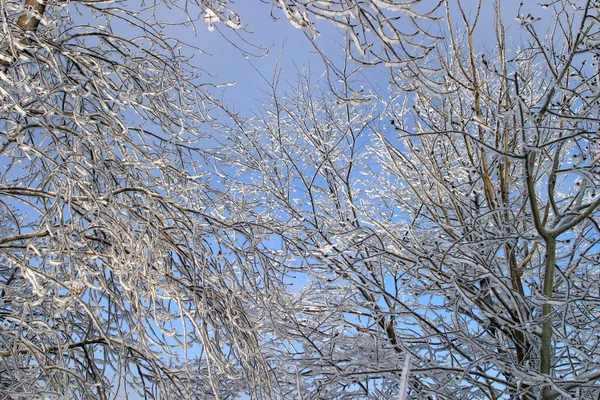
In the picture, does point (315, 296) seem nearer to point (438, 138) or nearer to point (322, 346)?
point (322, 346)

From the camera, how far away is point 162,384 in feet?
9.35

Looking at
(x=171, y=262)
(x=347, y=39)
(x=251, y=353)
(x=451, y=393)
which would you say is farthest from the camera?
(x=451, y=393)

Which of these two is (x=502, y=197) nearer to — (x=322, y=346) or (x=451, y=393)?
(x=451, y=393)

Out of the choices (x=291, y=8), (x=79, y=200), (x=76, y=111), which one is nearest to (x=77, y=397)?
(x=79, y=200)

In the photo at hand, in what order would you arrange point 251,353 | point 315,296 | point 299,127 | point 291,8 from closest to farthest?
point 291,8, point 251,353, point 315,296, point 299,127

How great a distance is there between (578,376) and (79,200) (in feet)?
12.5

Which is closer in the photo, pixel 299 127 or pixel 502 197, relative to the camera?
pixel 502 197

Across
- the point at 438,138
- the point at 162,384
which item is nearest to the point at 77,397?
the point at 162,384

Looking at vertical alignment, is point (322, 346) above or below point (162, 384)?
above

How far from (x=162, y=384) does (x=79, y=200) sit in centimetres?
129

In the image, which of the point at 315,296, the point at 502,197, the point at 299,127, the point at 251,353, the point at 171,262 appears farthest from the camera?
the point at 299,127

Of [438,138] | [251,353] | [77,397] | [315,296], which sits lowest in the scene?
[77,397]

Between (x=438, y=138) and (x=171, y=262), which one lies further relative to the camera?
(x=438, y=138)

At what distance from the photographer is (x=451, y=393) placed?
4430 millimetres
